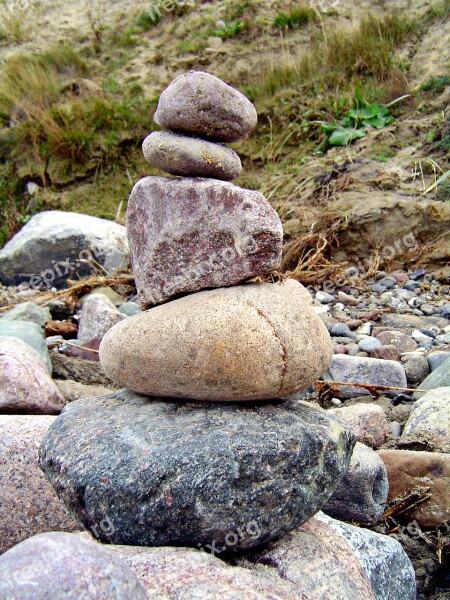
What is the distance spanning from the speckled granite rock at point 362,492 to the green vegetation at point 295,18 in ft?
31.2

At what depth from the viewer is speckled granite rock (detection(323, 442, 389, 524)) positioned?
3.39 meters

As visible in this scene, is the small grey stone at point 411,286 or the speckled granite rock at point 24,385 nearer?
the speckled granite rock at point 24,385

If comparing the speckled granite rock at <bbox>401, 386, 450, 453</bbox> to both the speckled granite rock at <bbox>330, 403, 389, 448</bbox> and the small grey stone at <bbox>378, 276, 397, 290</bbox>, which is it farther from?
the small grey stone at <bbox>378, 276, 397, 290</bbox>

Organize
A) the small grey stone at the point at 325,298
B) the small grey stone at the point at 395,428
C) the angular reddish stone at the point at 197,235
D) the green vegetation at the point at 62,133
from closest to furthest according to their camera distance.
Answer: the angular reddish stone at the point at 197,235 → the small grey stone at the point at 395,428 → the small grey stone at the point at 325,298 → the green vegetation at the point at 62,133

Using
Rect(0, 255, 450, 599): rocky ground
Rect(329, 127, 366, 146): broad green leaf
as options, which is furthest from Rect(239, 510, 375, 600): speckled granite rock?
Rect(329, 127, 366, 146): broad green leaf

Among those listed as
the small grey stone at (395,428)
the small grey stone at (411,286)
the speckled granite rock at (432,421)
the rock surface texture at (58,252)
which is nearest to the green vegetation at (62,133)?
the rock surface texture at (58,252)

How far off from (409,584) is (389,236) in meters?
5.02

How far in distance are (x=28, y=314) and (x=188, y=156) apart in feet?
13.6

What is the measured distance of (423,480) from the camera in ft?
11.6

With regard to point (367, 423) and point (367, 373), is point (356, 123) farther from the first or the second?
point (367, 423)

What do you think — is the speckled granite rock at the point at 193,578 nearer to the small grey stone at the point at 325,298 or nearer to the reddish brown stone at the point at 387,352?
the reddish brown stone at the point at 387,352

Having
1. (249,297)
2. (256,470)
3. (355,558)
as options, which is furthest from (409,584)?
(249,297)

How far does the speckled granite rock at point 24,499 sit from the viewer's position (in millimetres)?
3256

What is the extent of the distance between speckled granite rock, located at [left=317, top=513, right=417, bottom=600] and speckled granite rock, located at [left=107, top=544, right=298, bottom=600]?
62 cm
